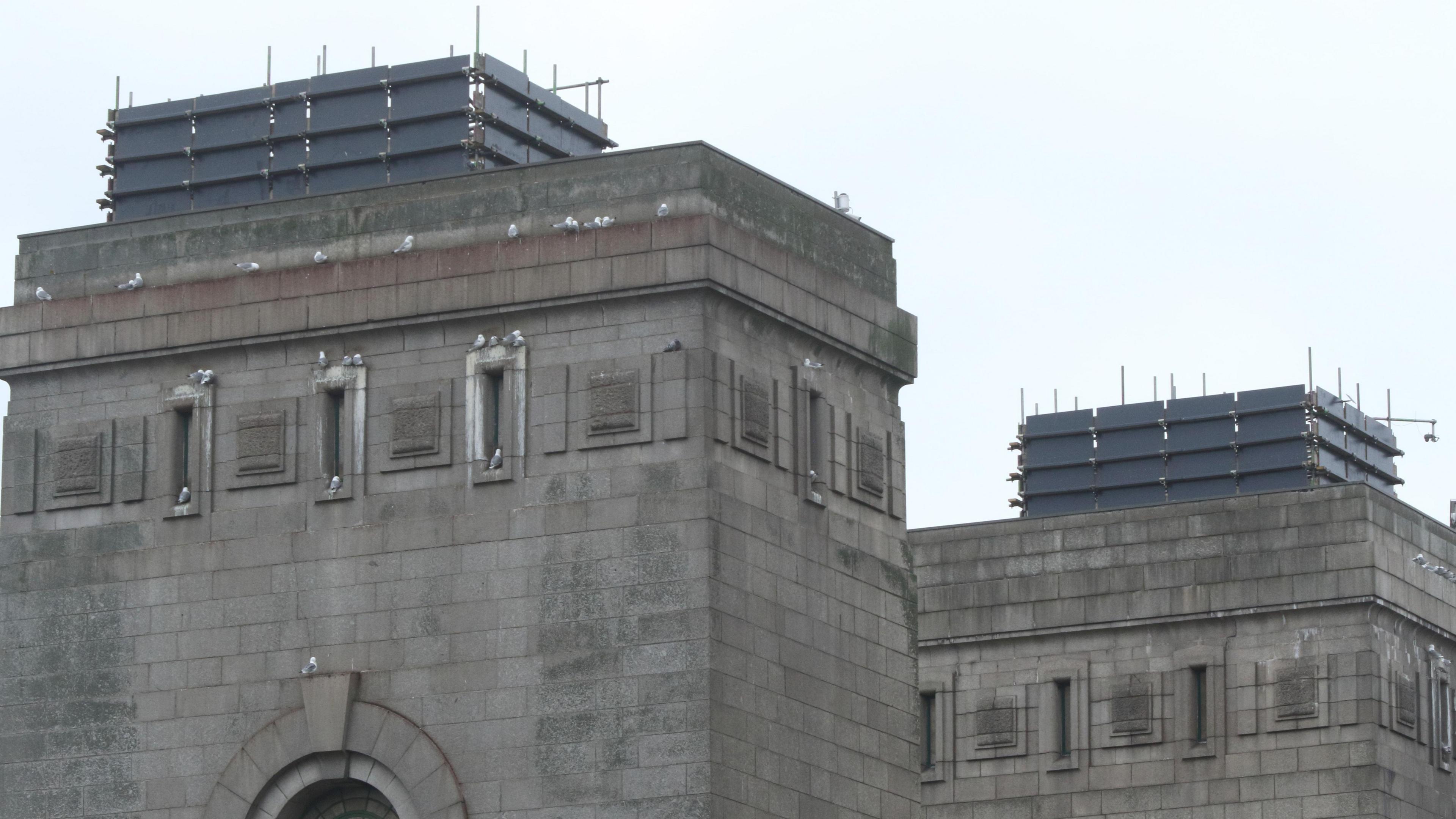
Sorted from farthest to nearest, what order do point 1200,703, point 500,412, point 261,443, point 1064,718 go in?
point 1064,718
point 1200,703
point 261,443
point 500,412

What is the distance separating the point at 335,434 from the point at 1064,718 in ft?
65.3

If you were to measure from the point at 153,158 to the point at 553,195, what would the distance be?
10261 millimetres

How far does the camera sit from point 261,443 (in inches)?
2135

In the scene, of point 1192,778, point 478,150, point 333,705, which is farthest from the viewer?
point 1192,778

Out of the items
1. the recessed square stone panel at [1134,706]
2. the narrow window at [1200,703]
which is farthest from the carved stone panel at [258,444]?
the narrow window at [1200,703]

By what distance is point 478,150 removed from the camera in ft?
190

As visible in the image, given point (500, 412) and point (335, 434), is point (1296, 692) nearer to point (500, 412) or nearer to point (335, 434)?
point (500, 412)

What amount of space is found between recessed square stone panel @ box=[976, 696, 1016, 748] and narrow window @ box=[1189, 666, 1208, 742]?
354cm

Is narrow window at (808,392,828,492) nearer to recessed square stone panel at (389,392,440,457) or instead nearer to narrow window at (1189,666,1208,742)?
recessed square stone panel at (389,392,440,457)

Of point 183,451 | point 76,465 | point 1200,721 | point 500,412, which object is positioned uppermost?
point 500,412

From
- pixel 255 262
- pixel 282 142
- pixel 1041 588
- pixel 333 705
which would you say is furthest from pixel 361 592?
pixel 1041 588

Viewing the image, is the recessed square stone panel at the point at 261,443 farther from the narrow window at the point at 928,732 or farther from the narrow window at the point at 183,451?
the narrow window at the point at 928,732

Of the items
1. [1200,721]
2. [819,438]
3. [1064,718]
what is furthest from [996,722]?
[819,438]

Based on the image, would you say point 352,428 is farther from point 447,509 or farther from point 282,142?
point 282,142
